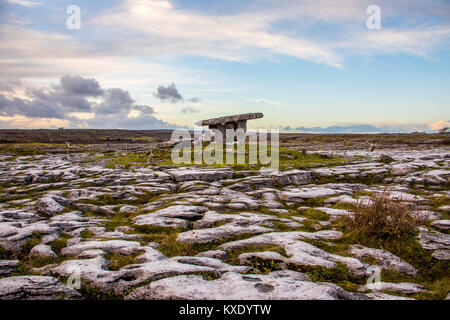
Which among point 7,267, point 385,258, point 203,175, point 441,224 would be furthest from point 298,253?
point 203,175

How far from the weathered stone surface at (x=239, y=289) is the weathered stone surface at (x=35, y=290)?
1603 millimetres

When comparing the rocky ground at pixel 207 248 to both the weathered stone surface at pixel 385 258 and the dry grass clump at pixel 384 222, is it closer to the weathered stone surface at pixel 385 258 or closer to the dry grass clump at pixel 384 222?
the weathered stone surface at pixel 385 258

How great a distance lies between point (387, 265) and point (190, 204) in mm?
10042

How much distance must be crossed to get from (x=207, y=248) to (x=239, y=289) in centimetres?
382

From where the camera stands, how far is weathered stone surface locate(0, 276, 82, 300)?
6.43m

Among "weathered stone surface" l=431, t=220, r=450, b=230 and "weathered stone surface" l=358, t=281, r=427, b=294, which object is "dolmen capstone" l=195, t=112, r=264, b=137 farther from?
"weathered stone surface" l=358, t=281, r=427, b=294

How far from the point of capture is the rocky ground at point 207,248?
22.2 feet

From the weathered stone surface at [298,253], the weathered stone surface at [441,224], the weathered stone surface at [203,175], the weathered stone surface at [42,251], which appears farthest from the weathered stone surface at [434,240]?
the weathered stone surface at [203,175]

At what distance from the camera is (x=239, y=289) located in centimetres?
642

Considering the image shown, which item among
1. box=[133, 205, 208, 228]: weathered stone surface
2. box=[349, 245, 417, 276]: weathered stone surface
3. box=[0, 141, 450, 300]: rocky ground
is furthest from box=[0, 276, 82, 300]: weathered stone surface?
box=[349, 245, 417, 276]: weathered stone surface

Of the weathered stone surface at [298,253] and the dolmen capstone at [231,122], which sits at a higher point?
the dolmen capstone at [231,122]

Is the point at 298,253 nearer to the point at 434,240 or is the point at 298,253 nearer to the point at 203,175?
the point at 434,240

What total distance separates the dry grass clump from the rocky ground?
47cm

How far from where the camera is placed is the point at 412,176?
23469 mm
